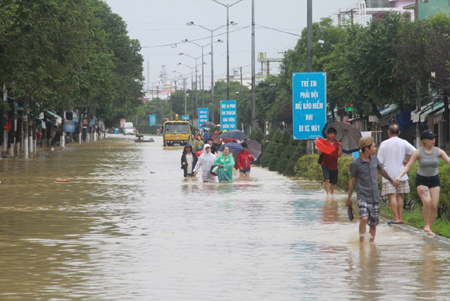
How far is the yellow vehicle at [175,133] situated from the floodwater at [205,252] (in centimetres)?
5170

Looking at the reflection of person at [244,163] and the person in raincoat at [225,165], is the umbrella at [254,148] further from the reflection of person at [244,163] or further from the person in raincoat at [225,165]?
the person in raincoat at [225,165]

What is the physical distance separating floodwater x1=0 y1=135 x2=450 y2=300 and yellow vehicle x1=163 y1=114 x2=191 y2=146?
51700 millimetres

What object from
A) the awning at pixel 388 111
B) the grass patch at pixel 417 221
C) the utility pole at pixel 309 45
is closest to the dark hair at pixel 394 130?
the grass patch at pixel 417 221

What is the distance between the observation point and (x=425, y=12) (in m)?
62.8

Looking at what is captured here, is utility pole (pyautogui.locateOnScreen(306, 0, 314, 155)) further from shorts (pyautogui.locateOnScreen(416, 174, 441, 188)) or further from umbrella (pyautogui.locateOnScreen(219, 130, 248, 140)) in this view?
shorts (pyautogui.locateOnScreen(416, 174, 441, 188))

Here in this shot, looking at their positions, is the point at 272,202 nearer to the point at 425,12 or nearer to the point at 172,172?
the point at 172,172

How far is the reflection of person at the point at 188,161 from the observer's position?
84.9ft

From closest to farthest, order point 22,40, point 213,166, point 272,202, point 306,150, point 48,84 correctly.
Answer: point 272,202
point 213,166
point 306,150
point 22,40
point 48,84

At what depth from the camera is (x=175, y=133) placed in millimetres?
71812

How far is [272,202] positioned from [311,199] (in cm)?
117

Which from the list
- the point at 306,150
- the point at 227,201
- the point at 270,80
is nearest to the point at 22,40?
the point at 306,150

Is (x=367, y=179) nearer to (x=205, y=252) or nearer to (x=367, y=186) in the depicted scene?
(x=367, y=186)

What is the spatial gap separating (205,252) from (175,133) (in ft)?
202

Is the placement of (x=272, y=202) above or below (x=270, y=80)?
below
